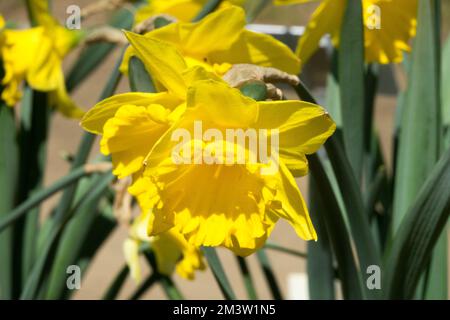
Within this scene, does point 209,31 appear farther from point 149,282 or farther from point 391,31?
point 149,282

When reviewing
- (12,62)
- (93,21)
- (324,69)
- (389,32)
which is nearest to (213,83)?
(389,32)

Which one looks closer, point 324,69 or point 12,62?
point 12,62

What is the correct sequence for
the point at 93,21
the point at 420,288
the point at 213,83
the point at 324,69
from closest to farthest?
1. the point at 213,83
2. the point at 420,288
3. the point at 324,69
4. the point at 93,21

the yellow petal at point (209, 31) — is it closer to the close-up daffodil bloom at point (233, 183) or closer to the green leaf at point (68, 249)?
the close-up daffodil bloom at point (233, 183)

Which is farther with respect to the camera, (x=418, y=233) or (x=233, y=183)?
(x=418, y=233)

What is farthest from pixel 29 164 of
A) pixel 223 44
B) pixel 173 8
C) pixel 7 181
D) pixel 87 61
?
pixel 223 44

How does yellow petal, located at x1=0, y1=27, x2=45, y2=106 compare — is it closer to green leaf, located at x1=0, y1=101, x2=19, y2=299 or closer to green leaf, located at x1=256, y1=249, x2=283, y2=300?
green leaf, located at x1=0, y1=101, x2=19, y2=299

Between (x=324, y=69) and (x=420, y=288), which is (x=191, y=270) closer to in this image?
(x=420, y=288)
